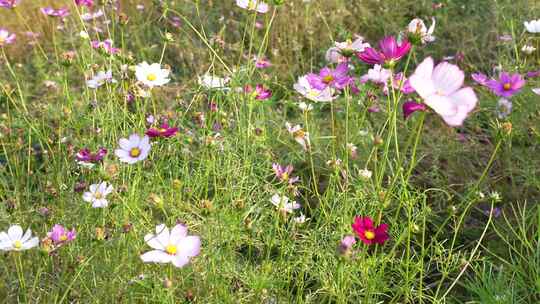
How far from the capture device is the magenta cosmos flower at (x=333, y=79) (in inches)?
47.7

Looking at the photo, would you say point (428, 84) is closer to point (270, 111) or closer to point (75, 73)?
point (270, 111)

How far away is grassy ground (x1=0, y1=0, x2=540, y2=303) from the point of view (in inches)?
46.9

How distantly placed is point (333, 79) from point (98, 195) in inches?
20.9

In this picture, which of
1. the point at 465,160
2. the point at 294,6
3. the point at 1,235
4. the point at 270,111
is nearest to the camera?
the point at 1,235

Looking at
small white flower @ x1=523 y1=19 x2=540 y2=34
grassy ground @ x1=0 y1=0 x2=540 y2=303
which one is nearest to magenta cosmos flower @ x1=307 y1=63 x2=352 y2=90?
grassy ground @ x1=0 y1=0 x2=540 y2=303

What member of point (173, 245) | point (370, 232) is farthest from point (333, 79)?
point (173, 245)

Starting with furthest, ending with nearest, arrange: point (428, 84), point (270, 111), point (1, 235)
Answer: point (270, 111)
point (1, 235)
point (428, 84)

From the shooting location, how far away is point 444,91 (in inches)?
34.3

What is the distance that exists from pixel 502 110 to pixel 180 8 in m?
2.10

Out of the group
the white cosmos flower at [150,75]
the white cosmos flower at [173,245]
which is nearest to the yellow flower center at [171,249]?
the white cosmos flower at [173,245]

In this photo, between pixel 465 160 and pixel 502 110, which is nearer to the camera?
pixel 502 110

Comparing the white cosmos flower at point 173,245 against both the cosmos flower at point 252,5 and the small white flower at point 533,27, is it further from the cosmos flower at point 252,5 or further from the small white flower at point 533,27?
the small white flower at point 533,27

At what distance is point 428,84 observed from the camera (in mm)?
854

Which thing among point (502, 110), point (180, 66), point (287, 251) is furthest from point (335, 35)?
point (287, 251)
